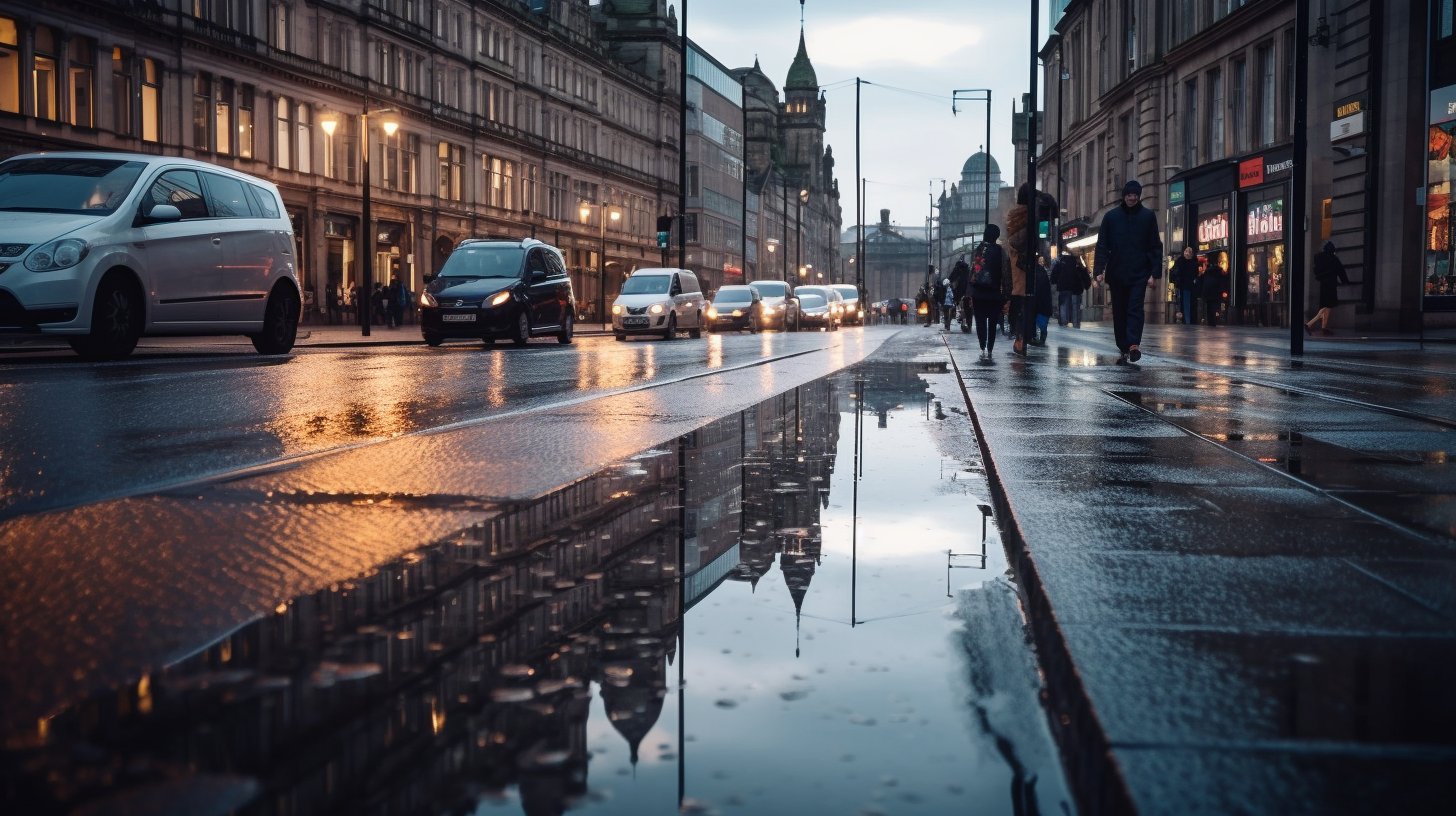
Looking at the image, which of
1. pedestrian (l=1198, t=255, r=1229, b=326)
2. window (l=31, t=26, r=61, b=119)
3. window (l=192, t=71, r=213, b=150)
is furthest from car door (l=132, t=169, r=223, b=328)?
pedestrian (l=1198, t=255, r=1229, b=326)

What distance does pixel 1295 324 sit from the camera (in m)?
16.9

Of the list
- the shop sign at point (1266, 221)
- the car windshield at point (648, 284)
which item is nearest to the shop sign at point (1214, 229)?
the shop sign at point (1266, 221)

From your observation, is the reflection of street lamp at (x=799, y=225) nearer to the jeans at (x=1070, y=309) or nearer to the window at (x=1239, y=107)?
the jeans at (x=1070, y=309)

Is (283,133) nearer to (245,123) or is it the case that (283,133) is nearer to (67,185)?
(245,123)

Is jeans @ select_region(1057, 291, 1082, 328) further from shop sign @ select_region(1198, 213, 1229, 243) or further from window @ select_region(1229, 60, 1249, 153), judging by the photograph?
window @ select_region(1229, 60, 1249, 153)

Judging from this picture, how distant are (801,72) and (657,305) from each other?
129314 millimetres

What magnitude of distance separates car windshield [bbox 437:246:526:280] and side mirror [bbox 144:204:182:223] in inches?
407

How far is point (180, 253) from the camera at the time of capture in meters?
14.4

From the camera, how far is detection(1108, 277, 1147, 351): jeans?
49.3 feet

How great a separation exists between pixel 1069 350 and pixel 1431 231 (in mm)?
9607

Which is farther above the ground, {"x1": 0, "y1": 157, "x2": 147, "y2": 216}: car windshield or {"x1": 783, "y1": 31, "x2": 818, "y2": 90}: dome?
{"x1": 783, "y1": 31, "x2": 818, "y2": 90}: dome

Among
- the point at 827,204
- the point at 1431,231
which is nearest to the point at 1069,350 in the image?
the point at 1431,231

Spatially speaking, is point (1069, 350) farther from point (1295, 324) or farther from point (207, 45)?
point (207, 45)

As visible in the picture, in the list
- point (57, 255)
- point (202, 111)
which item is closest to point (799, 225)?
point (202, 111)
